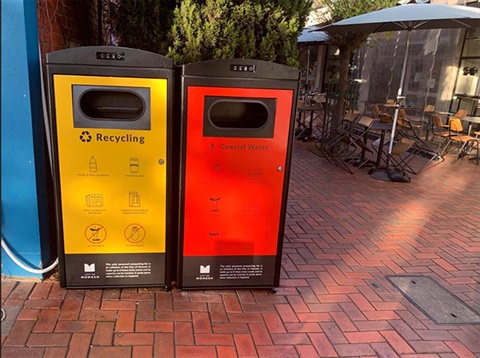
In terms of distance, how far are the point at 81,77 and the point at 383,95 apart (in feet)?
39.5

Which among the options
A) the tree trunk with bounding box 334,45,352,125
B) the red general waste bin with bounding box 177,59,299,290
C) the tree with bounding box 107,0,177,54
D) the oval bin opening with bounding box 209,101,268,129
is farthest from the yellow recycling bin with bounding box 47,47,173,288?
the tree trunk with bounding box 334,45,352,125

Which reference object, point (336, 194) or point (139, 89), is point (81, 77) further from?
point (336, 194)

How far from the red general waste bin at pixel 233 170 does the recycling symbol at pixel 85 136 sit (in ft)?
1.95

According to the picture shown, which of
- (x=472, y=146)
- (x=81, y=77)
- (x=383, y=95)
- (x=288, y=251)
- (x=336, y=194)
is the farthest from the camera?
(x=383, y=95)

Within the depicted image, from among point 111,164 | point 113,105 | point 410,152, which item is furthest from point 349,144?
point 111,164

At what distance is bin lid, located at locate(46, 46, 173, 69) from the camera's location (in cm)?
246

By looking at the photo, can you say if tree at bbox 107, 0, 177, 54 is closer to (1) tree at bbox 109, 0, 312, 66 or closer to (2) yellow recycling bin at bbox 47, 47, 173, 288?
(1) tree at bbox 109, 0, 312, 66

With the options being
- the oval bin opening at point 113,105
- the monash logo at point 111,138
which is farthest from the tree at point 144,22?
the monash logo at point 111,138

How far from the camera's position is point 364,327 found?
110 inches

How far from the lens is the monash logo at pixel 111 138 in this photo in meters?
2.63

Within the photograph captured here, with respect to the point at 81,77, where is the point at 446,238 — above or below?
below

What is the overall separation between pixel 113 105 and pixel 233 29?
122cm

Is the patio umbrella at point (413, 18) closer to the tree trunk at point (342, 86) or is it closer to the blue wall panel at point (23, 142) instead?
the tree trunk at point (342, 86)

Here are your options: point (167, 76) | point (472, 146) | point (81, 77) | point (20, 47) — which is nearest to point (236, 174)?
point (167, 76)
